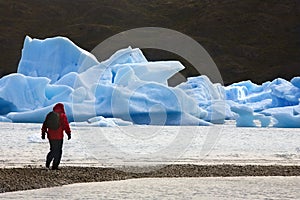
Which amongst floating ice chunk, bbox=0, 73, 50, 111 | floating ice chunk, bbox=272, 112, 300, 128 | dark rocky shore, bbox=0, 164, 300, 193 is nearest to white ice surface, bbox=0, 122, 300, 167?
dark rocky shore, bbox=0, 164, 300, 193

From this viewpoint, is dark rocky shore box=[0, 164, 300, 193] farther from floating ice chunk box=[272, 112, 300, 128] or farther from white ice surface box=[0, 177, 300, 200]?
floating ice chunk box=[272, 112, 300, 128]

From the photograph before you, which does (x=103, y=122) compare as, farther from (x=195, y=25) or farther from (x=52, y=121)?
(x=195, y=25)

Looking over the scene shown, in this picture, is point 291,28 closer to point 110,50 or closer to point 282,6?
point 282,6

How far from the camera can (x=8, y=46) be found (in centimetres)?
5747

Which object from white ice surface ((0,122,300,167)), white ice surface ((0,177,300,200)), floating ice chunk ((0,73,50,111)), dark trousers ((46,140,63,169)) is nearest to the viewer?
white ice surface ((0,177,300,200))

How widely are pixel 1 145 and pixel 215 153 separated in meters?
3.88

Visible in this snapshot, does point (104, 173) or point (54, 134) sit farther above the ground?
point (54, 134)

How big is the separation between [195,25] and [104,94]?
158ft

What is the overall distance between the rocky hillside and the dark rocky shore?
4046 centimetres

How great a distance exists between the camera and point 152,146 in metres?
12.2

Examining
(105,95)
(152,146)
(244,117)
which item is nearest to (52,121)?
(152,146)

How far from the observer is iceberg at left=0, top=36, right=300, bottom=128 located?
17594mm

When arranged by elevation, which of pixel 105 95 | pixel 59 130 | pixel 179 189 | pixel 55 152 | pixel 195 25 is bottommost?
pixel 179 189

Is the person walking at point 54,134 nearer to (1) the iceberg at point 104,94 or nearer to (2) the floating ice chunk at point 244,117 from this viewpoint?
(1) the iceberg at point 104,94
